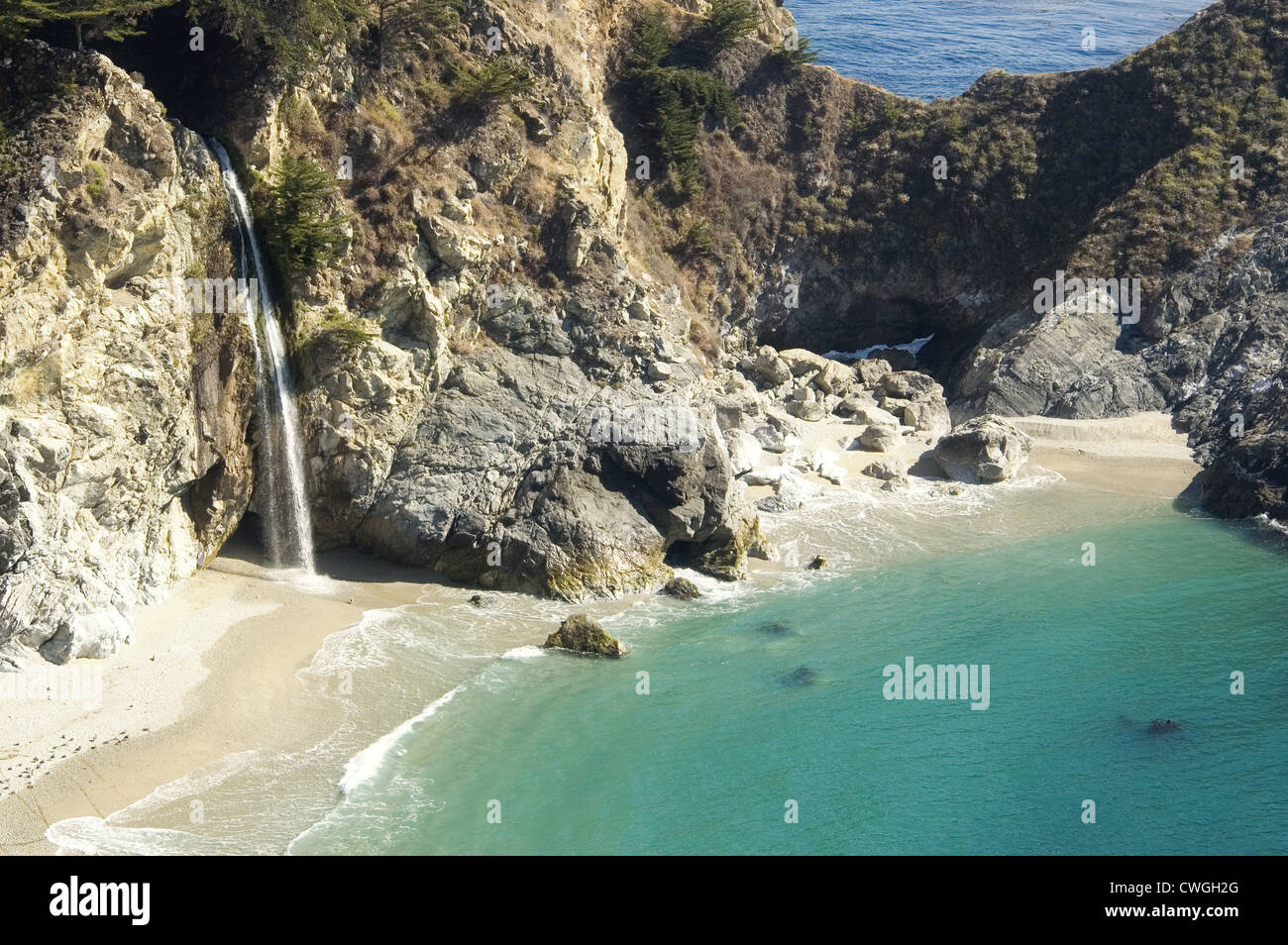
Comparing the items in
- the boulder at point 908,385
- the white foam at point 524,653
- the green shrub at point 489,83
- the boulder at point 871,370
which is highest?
the green shrub at point 489,83

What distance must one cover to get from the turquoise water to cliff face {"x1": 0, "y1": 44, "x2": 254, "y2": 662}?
807 centimetres

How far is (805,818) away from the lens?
73.7 feet

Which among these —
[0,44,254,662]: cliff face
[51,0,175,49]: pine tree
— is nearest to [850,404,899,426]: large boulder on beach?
[0,44,254,662]: cliff face

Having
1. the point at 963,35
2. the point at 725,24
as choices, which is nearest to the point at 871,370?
the point at 725,24

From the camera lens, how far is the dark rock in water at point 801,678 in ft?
91.0

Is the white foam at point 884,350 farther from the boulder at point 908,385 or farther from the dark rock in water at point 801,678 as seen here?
the dark rock in water at point 801,678

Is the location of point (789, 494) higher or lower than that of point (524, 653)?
higher

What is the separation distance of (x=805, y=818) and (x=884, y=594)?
11.0m

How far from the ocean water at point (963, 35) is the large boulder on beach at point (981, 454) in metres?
26.7

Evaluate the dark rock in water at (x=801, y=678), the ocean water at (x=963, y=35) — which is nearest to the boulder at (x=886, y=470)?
the dark rock in water at (x=801, y=678)

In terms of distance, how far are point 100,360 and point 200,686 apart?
7.57 meters

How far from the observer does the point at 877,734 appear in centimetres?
2550

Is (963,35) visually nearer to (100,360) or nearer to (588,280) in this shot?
(588,280)

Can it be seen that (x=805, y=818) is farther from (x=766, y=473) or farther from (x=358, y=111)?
(x=358, y=111)
